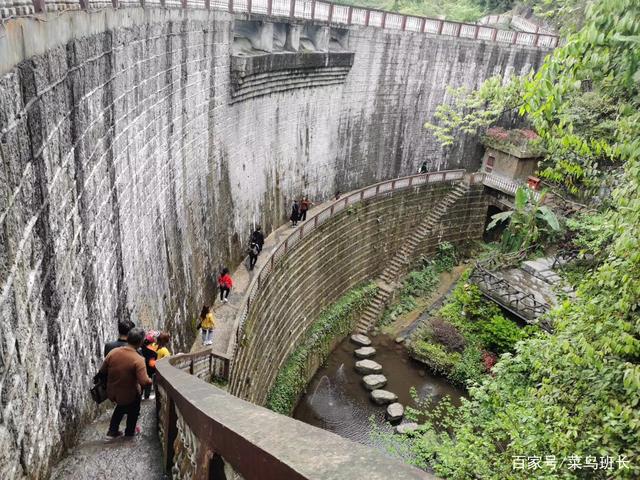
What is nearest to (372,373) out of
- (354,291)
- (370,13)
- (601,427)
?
(354,291)

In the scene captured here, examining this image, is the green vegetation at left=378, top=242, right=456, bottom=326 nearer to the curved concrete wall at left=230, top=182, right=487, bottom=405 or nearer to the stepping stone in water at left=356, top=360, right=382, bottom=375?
the curved concrete wall at left=230, top=182, right=487, bottom=405

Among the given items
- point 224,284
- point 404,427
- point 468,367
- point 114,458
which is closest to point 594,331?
point 114,458

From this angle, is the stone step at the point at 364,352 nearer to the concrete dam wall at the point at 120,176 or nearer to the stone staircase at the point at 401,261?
the stone staircase at the point at 401,261

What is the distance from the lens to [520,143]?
75.0 feet

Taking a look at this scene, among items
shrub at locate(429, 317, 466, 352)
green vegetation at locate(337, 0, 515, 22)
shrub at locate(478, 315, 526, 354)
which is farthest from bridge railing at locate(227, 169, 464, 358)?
green vegetation at locate(337, 0, 515, 22)

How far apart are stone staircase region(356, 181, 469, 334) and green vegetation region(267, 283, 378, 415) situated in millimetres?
326

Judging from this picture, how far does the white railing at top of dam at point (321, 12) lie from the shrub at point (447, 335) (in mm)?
10755

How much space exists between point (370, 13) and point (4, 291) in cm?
1748

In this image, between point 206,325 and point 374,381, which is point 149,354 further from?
point 374,381

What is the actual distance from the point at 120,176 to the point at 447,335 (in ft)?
43.0

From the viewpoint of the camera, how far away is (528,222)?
19578mm

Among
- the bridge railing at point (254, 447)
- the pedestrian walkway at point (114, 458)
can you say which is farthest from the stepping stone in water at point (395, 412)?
the bridge railing at point (254, 447)

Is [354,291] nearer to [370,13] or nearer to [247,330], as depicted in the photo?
[247,330]

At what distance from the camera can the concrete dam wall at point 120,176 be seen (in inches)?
142
